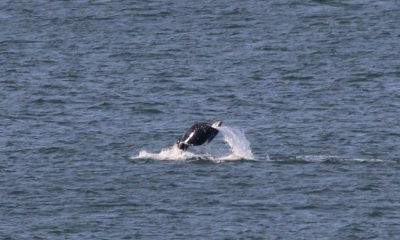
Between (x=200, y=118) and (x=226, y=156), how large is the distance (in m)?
6.93

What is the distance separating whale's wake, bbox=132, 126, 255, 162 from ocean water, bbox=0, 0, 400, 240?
0.08 metres

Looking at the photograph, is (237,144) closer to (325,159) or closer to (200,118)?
(325,159)

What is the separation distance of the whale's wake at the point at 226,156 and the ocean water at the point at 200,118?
0.08 meters

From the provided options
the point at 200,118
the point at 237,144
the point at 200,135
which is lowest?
the point at 200,118

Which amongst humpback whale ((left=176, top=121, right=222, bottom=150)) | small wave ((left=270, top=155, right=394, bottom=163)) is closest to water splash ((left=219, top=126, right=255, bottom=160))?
humpback whale ((left=176, top=121, right=222, bottom=150))

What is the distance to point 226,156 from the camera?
165 ft

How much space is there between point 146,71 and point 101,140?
51.0 ft

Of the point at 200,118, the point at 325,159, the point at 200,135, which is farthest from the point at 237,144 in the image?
the point at 200,118

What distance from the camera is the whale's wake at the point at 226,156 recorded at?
1957 inches

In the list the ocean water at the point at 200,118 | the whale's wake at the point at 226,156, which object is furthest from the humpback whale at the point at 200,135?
the ocean water at the point at 200,118

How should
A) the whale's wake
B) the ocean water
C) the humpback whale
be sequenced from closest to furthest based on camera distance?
the ocean water
the humpback whale
the whale's wake

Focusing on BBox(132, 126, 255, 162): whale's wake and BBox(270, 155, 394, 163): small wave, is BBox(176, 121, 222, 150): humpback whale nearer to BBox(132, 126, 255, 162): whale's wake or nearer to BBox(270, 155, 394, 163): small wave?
BBox(132, 126, 255, 162): whale's wake

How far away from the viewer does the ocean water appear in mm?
42781

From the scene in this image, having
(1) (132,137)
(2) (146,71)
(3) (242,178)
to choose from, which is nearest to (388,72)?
(2) (146,71)
